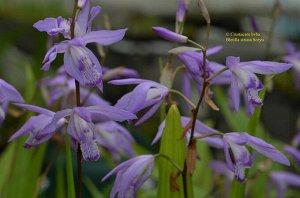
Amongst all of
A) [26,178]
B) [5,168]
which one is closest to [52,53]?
[26,178]

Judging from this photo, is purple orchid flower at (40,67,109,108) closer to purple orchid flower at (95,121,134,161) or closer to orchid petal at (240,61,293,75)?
purple orchid flower at (95,121,134,161)

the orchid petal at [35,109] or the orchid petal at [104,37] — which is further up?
the orchid petal at [104,37]

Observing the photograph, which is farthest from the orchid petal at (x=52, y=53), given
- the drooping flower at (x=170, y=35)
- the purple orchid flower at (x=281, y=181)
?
the purple orchid flower at (x=281, y=181)

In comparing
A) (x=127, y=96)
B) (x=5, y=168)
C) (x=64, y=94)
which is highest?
(x=127, y=96)

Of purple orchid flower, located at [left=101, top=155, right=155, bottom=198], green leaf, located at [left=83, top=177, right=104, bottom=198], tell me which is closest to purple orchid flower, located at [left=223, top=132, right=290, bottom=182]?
purple orchid flower, located at [left=101, top=155, right=155, bottom=198]

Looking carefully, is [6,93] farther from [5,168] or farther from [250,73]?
[5,168]

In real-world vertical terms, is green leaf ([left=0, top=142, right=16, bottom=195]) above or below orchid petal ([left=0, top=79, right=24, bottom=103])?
below

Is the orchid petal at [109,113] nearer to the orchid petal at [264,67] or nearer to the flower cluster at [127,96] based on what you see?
the flower cluster at [127,96]
